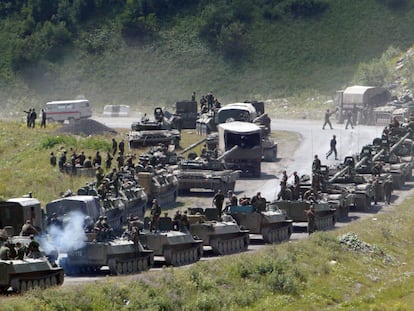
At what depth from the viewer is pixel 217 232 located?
145 feet

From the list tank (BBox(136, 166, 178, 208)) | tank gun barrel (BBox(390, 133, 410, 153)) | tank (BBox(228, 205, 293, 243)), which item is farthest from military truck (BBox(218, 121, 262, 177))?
tank (BBox(228, 205, 293, 243))

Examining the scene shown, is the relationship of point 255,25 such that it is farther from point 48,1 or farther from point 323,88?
point 48,1

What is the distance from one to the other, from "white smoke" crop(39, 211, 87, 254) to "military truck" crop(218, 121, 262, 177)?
2409 centimetres

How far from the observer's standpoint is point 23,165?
69188 mm

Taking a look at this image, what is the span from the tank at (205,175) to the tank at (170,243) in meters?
17.2

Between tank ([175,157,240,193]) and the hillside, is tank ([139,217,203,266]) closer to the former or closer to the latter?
tank ([175,157,240,193])

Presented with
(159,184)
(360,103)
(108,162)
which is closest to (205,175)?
(159,184)

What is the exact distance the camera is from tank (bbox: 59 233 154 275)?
129ft

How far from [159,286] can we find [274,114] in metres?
66.2

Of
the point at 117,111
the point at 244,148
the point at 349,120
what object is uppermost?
the point at 117,111

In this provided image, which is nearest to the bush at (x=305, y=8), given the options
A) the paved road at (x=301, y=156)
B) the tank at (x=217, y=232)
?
the paved road at (x=301, y=156)

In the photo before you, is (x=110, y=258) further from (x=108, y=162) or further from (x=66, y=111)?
(x=66, y=111)

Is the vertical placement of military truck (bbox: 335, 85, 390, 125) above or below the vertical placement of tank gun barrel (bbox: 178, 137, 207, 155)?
above

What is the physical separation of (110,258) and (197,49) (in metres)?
79.0
